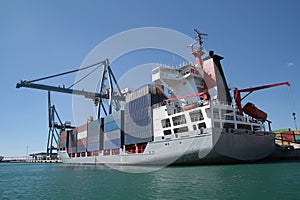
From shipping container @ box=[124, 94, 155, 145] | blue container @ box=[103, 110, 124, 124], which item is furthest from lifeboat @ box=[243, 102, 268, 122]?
blue container @ box=[103, 110, 124, 124]

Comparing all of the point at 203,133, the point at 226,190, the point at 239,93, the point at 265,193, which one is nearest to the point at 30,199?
the point at 226,190

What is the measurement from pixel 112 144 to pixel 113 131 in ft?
5.43

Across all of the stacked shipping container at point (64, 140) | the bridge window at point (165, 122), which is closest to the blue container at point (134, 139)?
the bridge window at point (165, 122)

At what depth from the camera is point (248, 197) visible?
26.5ft

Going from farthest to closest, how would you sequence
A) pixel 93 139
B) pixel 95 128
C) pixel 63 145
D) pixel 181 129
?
pixel 63 145 < pixel 95 128 < pixel 93 139 < pixel 181 129

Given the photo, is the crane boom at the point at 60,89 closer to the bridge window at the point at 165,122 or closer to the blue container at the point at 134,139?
the blue container at the point at 134,139

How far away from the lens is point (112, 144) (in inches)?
1150

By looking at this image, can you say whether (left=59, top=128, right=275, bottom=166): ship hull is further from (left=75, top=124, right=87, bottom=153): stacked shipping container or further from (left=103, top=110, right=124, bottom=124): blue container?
(left=75, top=124, right=87, bottom=153): stacked shipping container

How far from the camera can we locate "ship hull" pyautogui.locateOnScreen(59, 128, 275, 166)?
18109 millimetres

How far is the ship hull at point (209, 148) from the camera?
59.4 ft

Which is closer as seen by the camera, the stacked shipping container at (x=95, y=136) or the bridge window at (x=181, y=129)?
the bridge window at (x=181, y=129)

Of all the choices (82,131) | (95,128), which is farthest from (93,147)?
(82,131)

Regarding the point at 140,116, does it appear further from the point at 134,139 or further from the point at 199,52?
the point at 199,52

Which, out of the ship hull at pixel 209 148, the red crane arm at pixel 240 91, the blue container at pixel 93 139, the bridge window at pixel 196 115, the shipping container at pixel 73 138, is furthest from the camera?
the shipping container at pixel 73 138
